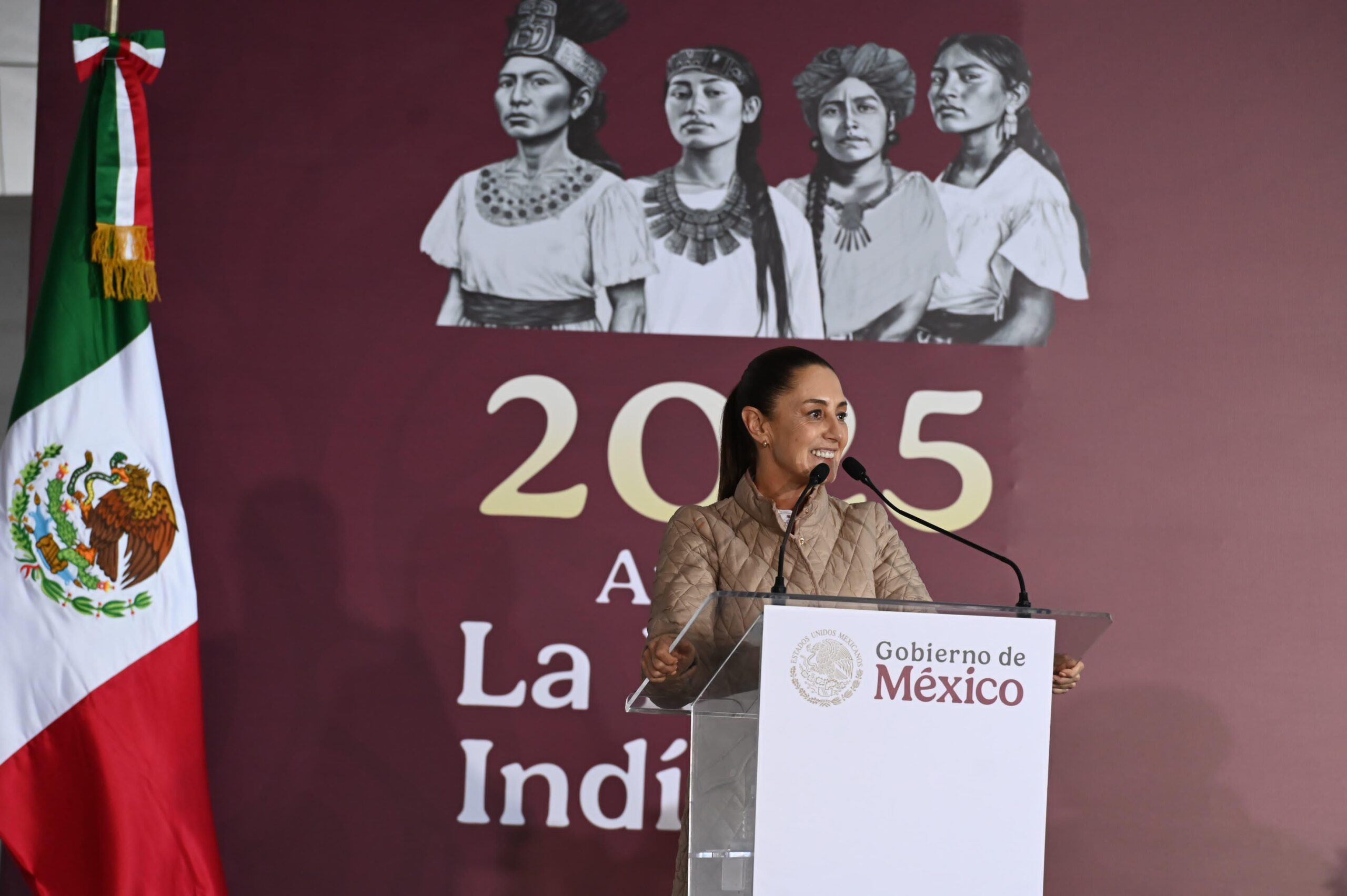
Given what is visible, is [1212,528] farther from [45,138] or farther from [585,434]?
[45,138]

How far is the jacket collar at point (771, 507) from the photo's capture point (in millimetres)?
1974

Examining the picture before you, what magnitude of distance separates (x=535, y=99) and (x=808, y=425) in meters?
1.61

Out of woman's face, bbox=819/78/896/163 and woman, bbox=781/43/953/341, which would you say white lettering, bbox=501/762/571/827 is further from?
woman's face, bbox=819/78/896/163

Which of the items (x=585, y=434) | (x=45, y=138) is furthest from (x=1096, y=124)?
(x=45, y=138)

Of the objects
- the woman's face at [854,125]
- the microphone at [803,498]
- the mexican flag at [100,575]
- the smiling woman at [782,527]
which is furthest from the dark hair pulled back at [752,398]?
the mexican flag at [100,575]

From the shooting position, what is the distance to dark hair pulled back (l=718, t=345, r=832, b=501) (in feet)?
6.76

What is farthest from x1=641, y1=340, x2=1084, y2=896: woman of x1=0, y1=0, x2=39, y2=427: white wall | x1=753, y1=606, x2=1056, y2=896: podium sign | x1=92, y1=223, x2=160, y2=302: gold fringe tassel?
x1=0, y1=0, x2=39, y2=427: white wall

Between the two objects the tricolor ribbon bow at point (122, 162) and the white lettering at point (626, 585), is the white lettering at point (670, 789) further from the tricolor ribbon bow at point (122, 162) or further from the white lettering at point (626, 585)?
the tricolor ribbon bow at point (122, 162)

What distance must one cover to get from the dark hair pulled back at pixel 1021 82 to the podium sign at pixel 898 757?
6.35ft

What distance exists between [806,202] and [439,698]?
1658 mm

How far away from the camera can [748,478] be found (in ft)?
6.88

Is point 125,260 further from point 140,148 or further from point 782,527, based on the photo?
point 782,527

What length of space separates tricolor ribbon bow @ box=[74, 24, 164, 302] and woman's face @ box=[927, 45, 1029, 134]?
6.49ft

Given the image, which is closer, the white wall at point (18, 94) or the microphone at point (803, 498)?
the microphone at point (803, 498)
